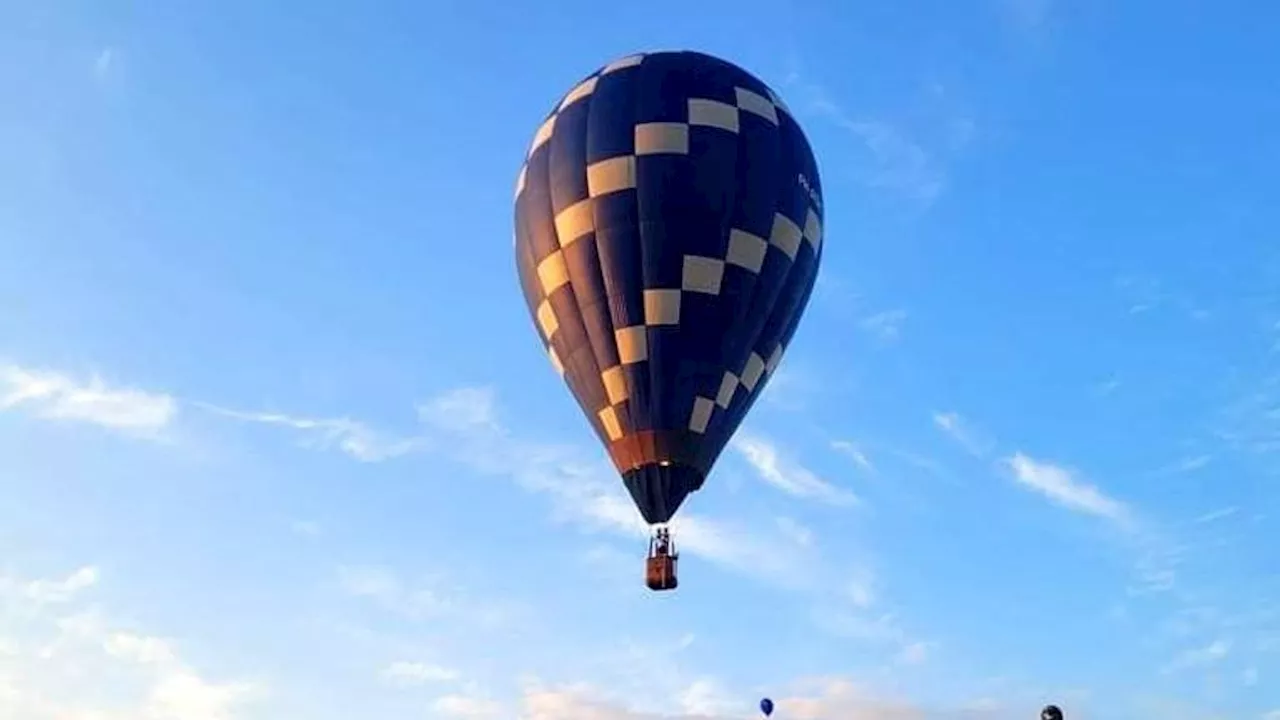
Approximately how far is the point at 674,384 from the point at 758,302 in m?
2.56

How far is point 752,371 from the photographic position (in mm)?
29234

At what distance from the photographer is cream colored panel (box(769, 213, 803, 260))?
29.2 meters

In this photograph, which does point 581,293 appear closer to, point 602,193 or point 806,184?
point 602,193

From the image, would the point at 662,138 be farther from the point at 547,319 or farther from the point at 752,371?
the point at 752,371

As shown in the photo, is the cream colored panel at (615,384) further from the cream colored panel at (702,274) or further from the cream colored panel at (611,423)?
the cream colored panel at (702,274)

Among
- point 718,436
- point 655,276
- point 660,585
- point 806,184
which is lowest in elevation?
point 660,585

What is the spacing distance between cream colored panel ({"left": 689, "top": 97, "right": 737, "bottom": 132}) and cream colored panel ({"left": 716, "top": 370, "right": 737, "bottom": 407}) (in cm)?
489

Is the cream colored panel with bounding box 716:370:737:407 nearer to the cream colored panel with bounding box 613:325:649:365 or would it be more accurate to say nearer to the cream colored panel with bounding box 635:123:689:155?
the cream colored panel with bounding box 613:325:649:365

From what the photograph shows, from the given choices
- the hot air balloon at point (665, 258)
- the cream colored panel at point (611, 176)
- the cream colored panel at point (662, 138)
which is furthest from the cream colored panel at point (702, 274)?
the cream colored panel at point (662, 138)

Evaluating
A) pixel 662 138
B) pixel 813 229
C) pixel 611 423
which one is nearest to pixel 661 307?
pixel 611 423

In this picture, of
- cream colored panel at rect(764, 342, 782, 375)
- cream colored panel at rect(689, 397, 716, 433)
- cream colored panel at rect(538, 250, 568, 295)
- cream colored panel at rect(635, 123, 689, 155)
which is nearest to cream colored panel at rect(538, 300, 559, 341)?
cream colored panel at rect(538, 250, 568, 295)

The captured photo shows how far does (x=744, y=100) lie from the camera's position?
1180 inches

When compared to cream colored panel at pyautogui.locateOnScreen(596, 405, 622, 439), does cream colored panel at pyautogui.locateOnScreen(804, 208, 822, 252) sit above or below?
above

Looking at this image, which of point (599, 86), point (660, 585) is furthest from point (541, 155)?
point (660, 585)
